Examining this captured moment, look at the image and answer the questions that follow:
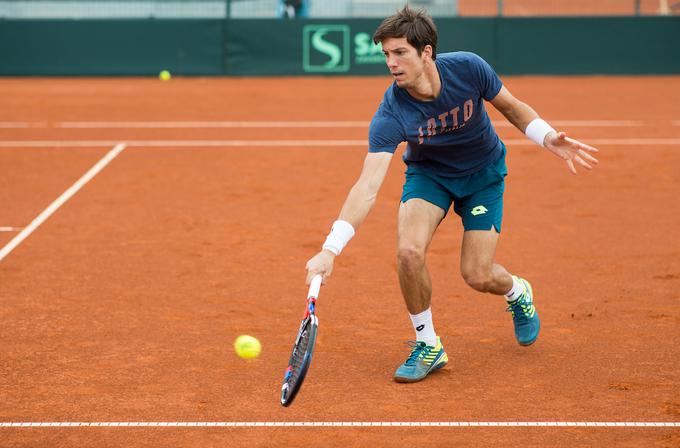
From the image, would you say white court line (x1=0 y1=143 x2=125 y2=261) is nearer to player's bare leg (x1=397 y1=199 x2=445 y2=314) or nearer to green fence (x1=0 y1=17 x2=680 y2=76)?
player's bare leg (x1=397 y1=199 x2=445 y2=314)

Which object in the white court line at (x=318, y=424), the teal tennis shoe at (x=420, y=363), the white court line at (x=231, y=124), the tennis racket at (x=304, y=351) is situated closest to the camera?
the tennis racket at (x=304, y=351)

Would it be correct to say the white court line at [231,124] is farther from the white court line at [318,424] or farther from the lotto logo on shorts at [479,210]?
the white court line at [318,424]

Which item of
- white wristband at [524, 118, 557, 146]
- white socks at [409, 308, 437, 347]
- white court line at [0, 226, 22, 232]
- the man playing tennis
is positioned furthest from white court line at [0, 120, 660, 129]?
white socks at [409, 308, 437, 347]

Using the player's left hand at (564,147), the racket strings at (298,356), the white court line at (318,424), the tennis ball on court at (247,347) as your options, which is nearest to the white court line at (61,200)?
the tennis ball on court at (247,347)

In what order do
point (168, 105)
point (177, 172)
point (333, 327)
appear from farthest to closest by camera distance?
point (168, 105), point (177, 172), point (333, 327)

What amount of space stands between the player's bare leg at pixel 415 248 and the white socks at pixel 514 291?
0.63 metres

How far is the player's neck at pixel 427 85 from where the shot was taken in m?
5.40

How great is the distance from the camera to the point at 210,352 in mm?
6164

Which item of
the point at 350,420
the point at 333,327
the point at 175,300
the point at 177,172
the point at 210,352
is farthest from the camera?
the point at 177,172

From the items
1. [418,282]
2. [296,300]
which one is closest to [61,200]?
[296,300]

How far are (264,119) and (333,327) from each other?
997cm

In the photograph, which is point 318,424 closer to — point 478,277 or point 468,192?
point 478,277

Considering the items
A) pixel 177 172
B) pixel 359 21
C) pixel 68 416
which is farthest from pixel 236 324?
pixel 359 21

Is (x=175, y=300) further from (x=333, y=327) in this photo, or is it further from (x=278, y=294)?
(x=333, y=327)
